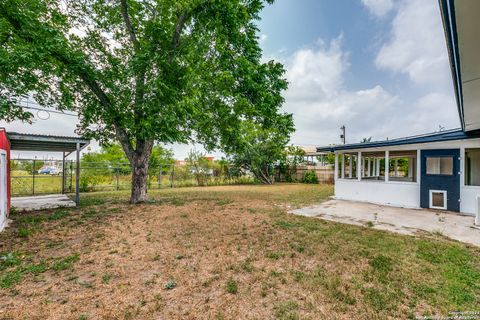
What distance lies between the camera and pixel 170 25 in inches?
269

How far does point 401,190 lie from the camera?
748 cm

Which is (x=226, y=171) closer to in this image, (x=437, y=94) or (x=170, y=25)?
(x=170, y=25)

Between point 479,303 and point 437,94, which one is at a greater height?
point 437,94

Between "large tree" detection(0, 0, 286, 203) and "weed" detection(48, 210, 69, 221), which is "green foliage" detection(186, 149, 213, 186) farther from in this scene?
"weed" detection(48, 210, 69, 221)

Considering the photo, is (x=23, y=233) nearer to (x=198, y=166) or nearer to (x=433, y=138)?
(x=433, y=138)

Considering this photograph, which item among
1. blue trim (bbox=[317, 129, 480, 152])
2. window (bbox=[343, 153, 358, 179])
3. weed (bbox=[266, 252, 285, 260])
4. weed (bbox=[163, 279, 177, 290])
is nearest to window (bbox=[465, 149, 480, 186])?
blue trim (bbox=[317, 129, 480, 152])

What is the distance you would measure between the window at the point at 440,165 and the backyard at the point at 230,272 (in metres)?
3.65

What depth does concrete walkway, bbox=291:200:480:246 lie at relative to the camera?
455 centimetres

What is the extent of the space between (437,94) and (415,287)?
39.7ft

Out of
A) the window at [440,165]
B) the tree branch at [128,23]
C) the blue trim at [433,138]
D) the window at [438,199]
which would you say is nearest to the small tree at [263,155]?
the blue trim at [433,138]

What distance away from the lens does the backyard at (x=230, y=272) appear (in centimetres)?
213

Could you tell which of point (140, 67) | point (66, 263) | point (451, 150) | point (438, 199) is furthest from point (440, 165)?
point (66, 263)

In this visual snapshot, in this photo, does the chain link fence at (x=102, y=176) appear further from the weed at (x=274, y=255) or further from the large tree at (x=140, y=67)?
the weed at (x=274, y=255)

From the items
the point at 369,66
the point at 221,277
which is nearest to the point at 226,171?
the point at 369,66
